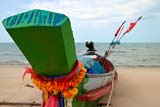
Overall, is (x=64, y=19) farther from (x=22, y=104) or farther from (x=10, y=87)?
(x=10, y=87)

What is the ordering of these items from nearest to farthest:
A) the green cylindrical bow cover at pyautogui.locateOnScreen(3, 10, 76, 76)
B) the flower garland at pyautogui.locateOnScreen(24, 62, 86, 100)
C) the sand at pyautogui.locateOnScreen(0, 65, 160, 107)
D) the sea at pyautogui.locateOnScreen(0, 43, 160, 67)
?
1. the green cylindrical bow cover at pyautogui.locateOnScreen(3, 10, 76, 76)
2. the flower garland at pyautogui.locateOnScreen(24, 62, 86, 100)
3. the sand at pyautogui.locateOnScreen(0, 65, 160, 107)
4. the sea at pyautogui.locateOnScreen(0, 43, 160, 67)

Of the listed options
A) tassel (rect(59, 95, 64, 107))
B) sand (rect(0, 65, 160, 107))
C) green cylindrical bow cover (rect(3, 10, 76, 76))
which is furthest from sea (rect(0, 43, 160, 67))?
green cylindrical bow cover (rect(3, 10, 76, 76))

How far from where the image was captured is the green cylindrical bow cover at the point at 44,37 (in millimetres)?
A: 2197

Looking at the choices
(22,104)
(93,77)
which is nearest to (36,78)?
(93,77)

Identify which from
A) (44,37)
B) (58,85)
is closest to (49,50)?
(44,37)

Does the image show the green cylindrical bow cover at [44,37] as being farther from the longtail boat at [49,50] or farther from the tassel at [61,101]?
the tassel at [61,101]

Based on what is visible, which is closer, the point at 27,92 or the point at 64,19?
the point at 64,19

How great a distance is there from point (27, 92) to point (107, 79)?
234 centimetres

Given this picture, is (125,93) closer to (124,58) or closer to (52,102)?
(52,102)

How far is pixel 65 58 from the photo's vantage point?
2.43 m

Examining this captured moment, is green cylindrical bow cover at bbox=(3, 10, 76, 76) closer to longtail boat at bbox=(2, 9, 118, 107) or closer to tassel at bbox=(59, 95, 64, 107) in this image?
longtail boat at bbox=(2, 9, 118, 107)

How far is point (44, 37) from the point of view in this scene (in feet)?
7.47

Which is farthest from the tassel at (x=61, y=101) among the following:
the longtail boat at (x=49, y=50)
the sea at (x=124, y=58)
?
the sea at (x=124, y=58)

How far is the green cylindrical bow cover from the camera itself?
7.21ft
